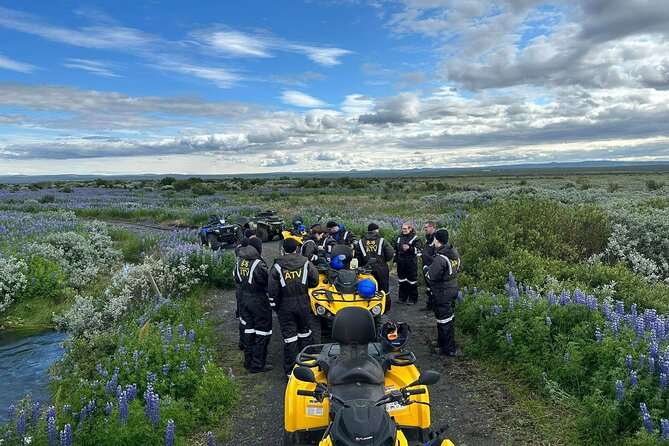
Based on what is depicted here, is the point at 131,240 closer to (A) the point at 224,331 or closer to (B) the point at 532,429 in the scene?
(A) the point at 224,331

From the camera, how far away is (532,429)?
19.6 feet

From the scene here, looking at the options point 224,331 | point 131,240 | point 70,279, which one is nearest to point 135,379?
point 224,331

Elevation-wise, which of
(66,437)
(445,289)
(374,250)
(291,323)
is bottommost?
(66,437)

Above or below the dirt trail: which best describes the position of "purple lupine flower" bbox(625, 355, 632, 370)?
above

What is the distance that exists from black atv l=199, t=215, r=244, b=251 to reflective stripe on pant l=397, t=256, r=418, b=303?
388 inches

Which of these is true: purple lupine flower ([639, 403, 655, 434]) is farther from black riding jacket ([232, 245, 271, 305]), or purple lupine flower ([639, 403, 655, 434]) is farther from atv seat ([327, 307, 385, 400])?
black riding jacket ([232, 245, 271, 305])

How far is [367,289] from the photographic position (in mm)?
8125

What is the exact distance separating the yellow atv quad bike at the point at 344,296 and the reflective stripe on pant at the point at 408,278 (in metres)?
2.34

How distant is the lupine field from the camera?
5512 mm

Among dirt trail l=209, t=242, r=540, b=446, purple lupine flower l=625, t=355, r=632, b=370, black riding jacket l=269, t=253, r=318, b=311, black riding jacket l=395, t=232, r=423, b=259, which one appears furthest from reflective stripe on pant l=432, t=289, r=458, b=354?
black riding jacket l=395, t=232, r=423, b=259

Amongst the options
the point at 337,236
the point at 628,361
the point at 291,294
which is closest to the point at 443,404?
→ the point at 628,361

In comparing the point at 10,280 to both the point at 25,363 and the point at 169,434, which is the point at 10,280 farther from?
the point at 169,434

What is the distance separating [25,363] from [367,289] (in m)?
6.74

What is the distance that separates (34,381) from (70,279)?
6487mm
